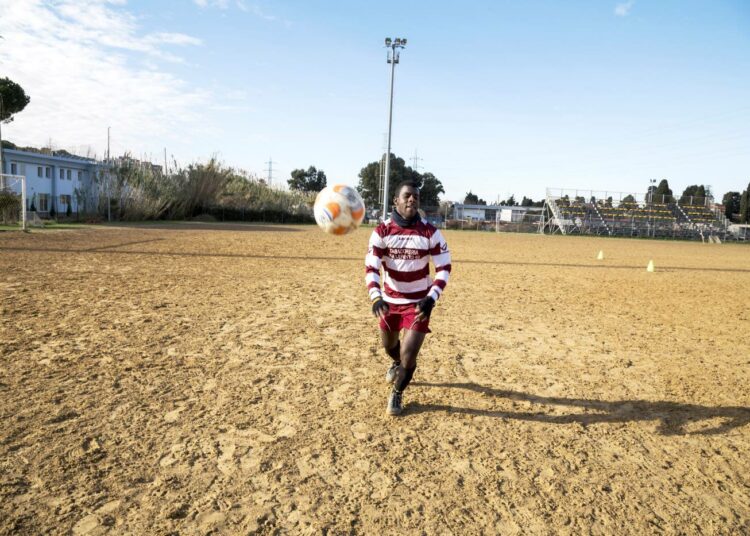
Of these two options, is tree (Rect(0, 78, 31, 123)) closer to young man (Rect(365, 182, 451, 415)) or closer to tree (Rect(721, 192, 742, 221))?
young man (Rect(365, 182, 451, 415))

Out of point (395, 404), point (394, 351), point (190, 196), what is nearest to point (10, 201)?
point (190, 196)

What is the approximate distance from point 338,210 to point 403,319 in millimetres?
1406

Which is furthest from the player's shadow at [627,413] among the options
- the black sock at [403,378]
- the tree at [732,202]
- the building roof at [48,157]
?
the tree at [732,202]

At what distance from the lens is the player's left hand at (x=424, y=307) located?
13.4 ft

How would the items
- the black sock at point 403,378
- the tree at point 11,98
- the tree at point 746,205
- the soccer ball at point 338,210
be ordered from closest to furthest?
the black sock at point 403,378, the soccer ball at point 338,210, the tree at point 11,98, the tree at point 746,205

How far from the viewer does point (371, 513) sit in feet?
9.39

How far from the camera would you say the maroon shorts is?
4.17m

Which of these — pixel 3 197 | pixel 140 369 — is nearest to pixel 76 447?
pixel 140 369

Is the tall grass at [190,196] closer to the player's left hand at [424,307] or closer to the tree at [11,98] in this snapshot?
the tree at [11,98]

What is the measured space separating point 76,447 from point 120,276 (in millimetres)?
8128

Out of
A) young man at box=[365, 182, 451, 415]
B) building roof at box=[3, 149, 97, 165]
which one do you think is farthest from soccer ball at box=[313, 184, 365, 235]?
building roof at box=[3, 149, 97, 165]

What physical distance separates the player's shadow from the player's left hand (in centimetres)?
87

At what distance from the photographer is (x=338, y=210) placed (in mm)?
5094

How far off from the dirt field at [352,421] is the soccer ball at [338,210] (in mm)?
1514
